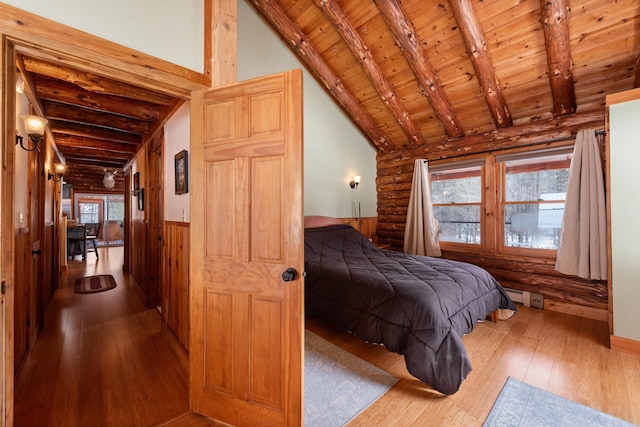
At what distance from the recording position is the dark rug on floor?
4000 mm

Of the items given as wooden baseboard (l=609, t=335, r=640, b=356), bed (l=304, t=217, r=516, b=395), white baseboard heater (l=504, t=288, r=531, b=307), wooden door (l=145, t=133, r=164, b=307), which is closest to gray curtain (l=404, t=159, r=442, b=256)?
white baseboard heater (l=504, t=288, r=531, b=307)

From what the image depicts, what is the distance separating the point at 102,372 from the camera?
2.02m

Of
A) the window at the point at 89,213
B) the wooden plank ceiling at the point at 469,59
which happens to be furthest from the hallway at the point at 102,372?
the window at the point at 89,213

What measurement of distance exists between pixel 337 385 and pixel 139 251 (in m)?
3.87

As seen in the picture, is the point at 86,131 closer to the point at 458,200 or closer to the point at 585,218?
the point at 458,200

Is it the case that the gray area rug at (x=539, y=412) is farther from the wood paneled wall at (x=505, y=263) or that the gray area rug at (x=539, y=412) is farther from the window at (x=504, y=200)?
the window at (x=504, y=200)

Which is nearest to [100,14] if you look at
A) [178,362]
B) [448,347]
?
[178,362]

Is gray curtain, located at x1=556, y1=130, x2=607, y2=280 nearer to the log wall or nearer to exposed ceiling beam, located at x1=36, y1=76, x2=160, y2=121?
the log wall

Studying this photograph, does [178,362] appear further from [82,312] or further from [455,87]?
[455,87]

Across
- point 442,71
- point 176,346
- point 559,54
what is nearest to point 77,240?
point 176,346

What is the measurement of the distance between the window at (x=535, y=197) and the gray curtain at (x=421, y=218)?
968 millimetres

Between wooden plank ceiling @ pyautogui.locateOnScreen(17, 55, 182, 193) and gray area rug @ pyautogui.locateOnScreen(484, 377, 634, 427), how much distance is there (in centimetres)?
330

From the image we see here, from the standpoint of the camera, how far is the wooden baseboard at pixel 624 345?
7.48 feet

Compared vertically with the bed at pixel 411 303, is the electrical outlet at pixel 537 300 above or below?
below
